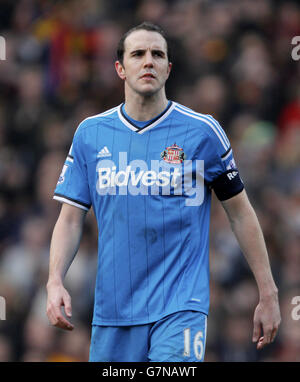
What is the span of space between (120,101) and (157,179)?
265 inches

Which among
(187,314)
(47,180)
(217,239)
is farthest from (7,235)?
(187,314)

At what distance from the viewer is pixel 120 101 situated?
41.1ft

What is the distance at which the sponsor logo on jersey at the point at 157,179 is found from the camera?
19.4 ft

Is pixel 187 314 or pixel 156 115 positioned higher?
pixel 156 115

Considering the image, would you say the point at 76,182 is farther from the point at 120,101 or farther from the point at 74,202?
the point at 120,101

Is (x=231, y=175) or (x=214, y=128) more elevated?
(x=214, y=128)

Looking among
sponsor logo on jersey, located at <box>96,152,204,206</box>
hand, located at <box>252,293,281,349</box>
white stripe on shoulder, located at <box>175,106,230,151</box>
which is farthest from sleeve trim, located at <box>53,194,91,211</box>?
hand, located at <box>252,293,281,349</box>

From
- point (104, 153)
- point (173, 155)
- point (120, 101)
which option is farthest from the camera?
point (120, 101)

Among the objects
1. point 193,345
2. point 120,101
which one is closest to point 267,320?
point 193,345

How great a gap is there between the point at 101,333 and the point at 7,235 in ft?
18.1

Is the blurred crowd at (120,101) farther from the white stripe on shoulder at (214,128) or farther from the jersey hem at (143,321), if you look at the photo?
the white stripe on shoulder at (214,128)

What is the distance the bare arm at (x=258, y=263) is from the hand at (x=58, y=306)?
4.23 feet

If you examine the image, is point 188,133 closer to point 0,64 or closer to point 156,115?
point 156,115

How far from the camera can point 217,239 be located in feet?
34.0
